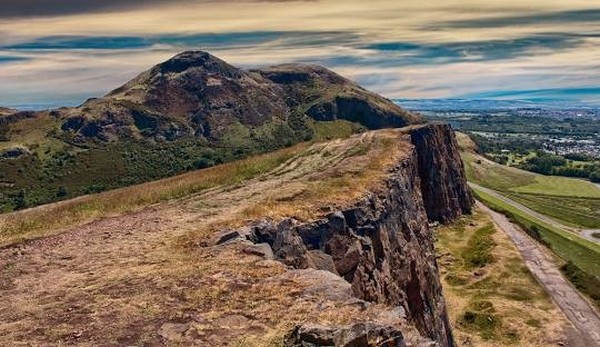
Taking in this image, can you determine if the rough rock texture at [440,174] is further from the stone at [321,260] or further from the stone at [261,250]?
the stone at [261,250]

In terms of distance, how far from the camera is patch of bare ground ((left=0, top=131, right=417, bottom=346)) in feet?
87.6

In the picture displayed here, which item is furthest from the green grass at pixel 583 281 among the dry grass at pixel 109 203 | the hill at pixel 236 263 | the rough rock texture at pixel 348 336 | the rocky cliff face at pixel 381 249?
the rough rock texture at pixel 348 336

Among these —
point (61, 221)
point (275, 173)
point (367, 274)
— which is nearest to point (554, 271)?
point (275, 173)

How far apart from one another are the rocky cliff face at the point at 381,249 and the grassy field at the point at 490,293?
2579 cm

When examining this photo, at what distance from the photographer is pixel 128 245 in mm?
41969

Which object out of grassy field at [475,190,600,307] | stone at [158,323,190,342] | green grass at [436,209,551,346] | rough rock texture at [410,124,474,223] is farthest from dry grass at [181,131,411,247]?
grassy field at [475,190,600,307]

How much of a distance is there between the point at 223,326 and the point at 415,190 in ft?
230

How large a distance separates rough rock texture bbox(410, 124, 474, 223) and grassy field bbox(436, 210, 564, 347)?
762cm

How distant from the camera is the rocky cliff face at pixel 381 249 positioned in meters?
44.2

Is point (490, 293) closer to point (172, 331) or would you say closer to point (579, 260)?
point (579, 260)

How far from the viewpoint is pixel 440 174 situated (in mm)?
154750

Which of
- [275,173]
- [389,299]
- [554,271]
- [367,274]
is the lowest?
[554,271]

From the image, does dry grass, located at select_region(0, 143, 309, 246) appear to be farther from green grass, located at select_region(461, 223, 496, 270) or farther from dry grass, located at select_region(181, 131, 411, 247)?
green grass, located at select_region(461, 223, 496, 270)

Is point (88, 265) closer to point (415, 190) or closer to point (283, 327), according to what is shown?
point (283, 327)
